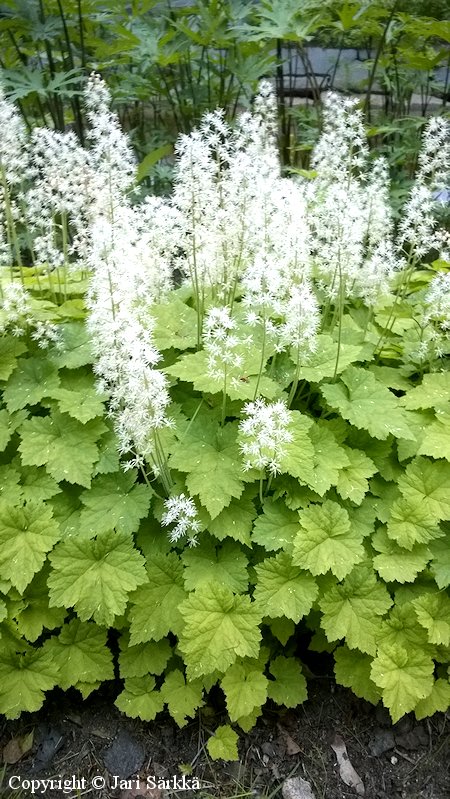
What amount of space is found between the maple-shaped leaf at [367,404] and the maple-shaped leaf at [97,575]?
1050mm

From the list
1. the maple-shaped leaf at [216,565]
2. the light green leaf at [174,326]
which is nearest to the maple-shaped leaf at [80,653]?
the maple-shaped leaf at [216,565]

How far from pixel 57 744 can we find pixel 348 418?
1842 millimetres

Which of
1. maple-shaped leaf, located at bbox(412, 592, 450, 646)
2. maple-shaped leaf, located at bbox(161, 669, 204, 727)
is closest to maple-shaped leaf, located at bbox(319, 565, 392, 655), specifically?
maple-shaped leaf, located at bbox(412, 592, 450, 646)

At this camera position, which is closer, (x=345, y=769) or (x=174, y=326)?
(x=345, y=769)

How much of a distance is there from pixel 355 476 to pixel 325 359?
1.85 feet

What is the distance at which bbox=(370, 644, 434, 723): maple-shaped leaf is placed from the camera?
2.19m

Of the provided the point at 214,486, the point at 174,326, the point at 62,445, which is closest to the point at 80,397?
the point at 62,445

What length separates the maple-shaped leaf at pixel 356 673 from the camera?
2.36 m

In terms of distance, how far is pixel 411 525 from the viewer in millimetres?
2354

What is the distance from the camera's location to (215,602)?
7.13ft

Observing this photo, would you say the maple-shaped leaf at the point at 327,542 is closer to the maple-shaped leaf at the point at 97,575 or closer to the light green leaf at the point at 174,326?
the maple-shaped leaf at the point at 97,575

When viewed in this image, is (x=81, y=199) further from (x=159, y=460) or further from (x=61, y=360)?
(x=159, y=460)

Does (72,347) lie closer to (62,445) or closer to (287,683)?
(62,445)

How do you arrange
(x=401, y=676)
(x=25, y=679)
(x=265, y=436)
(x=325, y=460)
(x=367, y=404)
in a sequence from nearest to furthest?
(x=265, y=436) < (x=401, y=676) < (x=25, y=679) < (x=325, y=460) < (x=367, y=404)
